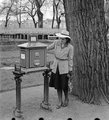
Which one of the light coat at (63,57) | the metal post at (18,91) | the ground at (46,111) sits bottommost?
the ground at (46,111)

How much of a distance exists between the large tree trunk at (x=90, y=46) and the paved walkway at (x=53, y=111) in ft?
1.19

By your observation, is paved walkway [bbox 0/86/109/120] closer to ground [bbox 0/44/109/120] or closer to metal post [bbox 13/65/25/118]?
ground [bbox 0/44/109/120]

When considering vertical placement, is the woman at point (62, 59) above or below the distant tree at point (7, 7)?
below

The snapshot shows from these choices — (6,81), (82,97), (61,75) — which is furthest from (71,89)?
(6,81)

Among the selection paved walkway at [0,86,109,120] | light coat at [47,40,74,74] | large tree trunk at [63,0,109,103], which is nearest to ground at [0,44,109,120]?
paved walkway at [0,86,109,120]

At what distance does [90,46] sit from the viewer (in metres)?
5.55

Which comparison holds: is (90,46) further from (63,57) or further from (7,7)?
(7,7)

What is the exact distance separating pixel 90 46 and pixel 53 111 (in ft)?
5.68

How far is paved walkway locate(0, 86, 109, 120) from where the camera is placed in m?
4.84

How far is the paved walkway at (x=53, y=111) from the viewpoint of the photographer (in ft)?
15.9

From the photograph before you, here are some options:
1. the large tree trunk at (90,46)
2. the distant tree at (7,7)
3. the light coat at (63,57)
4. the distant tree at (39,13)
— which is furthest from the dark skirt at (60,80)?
the distant tree at (7,7)

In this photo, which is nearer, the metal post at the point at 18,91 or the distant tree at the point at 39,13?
the metal post at the point at 18,91

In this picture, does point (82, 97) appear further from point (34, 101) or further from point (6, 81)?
point (6, 81)

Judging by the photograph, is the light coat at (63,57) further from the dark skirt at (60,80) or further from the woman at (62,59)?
the dark skirt at (60,80)
